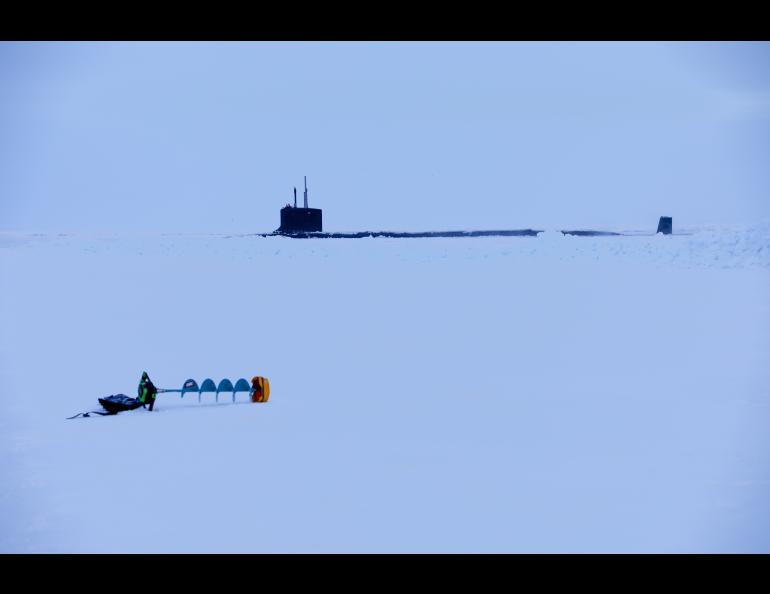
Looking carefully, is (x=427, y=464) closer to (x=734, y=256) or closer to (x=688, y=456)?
(x=688, y=456)

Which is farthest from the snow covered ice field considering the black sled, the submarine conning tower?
the submarine conning tower

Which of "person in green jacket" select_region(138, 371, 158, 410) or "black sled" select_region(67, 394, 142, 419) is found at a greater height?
"person in green jacket" select_region(138, 371, 158, 410)

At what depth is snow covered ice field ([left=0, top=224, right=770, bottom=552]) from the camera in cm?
253

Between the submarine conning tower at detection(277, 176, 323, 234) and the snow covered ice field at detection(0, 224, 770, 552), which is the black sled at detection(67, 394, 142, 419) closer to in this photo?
the snow covered ice field at detection(0, 224, 770, 552)

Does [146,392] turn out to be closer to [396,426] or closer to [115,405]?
[115,405]

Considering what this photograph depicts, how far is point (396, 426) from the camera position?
3557 mm

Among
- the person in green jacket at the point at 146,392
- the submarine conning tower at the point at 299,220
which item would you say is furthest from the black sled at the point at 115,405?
the submarine conning tower at the point at 299,220

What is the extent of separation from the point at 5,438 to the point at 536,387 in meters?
3.43

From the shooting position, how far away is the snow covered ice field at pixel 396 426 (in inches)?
99.6

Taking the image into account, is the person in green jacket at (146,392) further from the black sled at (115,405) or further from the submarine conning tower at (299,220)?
the submarine conning tower at (299,220)

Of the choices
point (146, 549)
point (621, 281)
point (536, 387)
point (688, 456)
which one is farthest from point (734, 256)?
point (146, 549)

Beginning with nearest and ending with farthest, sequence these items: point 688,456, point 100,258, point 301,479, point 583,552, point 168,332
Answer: point 583,552, point 301,479, point 688,456, point 168,332, point 100,258

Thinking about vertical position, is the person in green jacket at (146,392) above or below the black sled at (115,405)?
above
